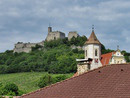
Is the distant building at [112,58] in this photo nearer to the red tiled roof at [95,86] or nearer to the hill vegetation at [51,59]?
the red tiled roof at [95,86]

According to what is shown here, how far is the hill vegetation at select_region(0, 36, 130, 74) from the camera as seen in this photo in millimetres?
93000

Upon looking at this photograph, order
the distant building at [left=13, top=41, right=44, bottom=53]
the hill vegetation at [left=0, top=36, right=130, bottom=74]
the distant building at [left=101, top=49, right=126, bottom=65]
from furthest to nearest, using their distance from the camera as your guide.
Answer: the distant building at [left=13, top=41, right=44, bottom=53]
the hill vegetation at [left=0, top=36, right=130, bottom=74]
the distant building at [left=101, top=49, right=126, bottom=65]

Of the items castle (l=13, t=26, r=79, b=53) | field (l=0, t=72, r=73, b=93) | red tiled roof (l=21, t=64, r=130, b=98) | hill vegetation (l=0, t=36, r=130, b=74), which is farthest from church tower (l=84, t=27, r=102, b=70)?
castle (l=13, t=26, r=79, b=53)

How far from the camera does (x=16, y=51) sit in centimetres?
14000

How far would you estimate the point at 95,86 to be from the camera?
11500 millimetres

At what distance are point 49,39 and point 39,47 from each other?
21.5 feet

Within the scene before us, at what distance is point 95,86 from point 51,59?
314 feet

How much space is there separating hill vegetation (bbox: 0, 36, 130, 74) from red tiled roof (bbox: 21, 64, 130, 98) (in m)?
76.6

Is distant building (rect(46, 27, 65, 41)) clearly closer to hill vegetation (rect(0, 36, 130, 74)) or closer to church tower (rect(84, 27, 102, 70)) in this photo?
hill vegetation (rect(0, 36, 130, 74))

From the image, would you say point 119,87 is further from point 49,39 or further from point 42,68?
point 49,39

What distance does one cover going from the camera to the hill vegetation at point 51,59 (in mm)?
93000

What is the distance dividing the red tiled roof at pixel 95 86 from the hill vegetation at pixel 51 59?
76631 mm

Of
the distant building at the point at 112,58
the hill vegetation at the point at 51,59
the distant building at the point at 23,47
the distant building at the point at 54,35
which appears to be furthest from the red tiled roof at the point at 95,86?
the distant building at the point at 23,47

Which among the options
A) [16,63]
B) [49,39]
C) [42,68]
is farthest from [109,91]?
[49,39]
